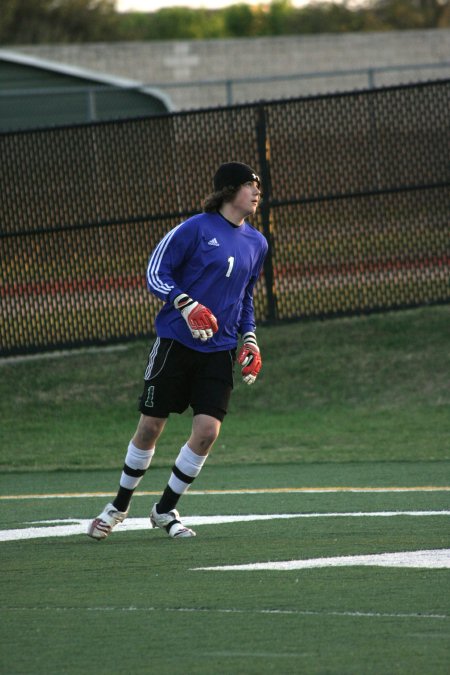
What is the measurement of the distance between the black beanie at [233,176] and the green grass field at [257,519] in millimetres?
2094

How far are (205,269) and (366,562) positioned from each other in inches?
83.4

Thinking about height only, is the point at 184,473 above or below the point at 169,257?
below

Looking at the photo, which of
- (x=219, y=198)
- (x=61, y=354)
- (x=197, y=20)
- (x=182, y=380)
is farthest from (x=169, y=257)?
(x=197, y=20)

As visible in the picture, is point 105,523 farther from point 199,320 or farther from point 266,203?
point 266,203

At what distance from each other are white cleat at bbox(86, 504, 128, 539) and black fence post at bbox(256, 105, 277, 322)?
817 cm

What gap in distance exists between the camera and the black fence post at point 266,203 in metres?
16.4

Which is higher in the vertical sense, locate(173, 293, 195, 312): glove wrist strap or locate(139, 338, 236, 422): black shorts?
locate(173, 293, 195, 312): glove wrist strap

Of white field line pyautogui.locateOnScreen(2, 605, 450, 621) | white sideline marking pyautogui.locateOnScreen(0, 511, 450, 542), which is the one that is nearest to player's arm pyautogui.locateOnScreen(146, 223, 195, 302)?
white sideline marking pyautogui.locateOnScreen(0, 511, 450, 542)

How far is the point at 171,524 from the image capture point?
27.8ft

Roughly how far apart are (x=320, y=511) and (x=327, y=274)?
298 inches

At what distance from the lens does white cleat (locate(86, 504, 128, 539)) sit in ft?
27.2

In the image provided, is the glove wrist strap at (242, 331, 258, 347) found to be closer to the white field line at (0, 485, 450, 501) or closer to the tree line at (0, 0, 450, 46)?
the white field line at (0, 485, 450, 501)

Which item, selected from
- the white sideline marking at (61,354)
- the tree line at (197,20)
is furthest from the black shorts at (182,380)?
the tree line at (197,20)

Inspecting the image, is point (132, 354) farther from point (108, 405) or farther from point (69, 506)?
point (69, 506)
